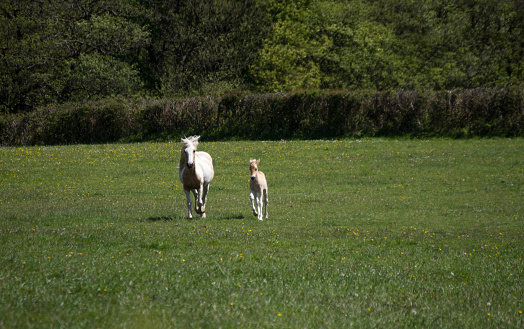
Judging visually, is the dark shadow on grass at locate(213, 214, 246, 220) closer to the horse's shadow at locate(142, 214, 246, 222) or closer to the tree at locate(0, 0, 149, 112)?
the horse's shadow at locate(142, 214, 246, 222)

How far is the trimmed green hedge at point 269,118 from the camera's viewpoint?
38812 mm

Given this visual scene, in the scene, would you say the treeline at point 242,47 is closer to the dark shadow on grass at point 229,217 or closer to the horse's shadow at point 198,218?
the dark shadow on grass at point 229,217

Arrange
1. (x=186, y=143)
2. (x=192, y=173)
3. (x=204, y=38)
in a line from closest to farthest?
(x=186, y=143) < (x=192, y=173) < (x=204, y=38)

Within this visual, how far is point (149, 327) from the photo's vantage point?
5.58 m

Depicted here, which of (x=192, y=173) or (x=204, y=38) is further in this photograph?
(x=204, y=38)

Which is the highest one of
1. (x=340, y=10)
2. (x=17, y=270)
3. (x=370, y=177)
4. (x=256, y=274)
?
(x=340, y=10)

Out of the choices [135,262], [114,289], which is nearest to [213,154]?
[135,262]

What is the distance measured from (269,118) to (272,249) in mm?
31004

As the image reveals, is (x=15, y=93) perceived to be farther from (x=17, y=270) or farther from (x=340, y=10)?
(x=17, y=270)

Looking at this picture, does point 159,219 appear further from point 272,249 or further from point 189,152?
point 272,249

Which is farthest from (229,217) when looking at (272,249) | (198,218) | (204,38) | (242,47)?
(242,47)

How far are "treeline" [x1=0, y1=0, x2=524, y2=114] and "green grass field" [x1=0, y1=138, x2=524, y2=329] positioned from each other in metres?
29.0

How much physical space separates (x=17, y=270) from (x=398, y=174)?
74.6ft

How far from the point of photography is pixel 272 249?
1137 centimetres
